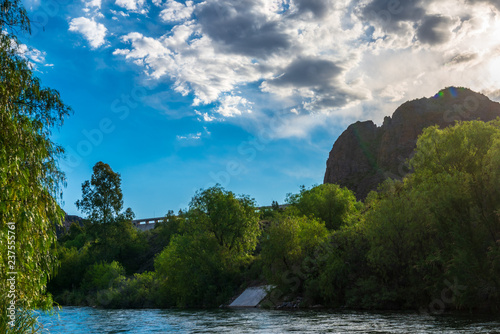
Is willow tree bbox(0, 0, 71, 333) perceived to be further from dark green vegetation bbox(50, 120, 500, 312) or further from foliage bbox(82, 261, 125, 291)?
foliage bbox(82, 261, 125, 291)

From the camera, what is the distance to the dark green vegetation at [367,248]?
102ft

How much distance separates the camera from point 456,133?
35594 mm

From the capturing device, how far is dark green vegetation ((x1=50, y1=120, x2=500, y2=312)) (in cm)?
3106

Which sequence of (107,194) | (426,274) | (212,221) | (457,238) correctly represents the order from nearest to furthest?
(457,238), (426,274), (212,221), (107,194)

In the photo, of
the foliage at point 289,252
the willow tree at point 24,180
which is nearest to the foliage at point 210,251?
the foliage at point 289,252

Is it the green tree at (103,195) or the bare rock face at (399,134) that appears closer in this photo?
the green tree at (103,195)

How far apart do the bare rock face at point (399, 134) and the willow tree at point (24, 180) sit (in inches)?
6030

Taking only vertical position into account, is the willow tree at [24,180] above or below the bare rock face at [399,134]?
below

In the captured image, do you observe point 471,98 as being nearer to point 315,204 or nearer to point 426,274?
point 315,204

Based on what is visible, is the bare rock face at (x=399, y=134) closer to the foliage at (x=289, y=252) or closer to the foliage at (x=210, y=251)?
the foliage at (x=210, y=251)

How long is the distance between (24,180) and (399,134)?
182m

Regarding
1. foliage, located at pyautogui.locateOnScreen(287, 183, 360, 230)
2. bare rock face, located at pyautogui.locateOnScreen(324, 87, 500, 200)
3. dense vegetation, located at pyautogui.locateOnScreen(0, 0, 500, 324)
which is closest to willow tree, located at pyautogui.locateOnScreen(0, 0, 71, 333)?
dense vegetation, located at pyautogui.locateOnScreen(0, 0, 500, 324)

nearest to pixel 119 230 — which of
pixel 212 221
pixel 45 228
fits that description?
pixel 212 221

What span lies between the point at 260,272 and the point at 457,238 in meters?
31.8
